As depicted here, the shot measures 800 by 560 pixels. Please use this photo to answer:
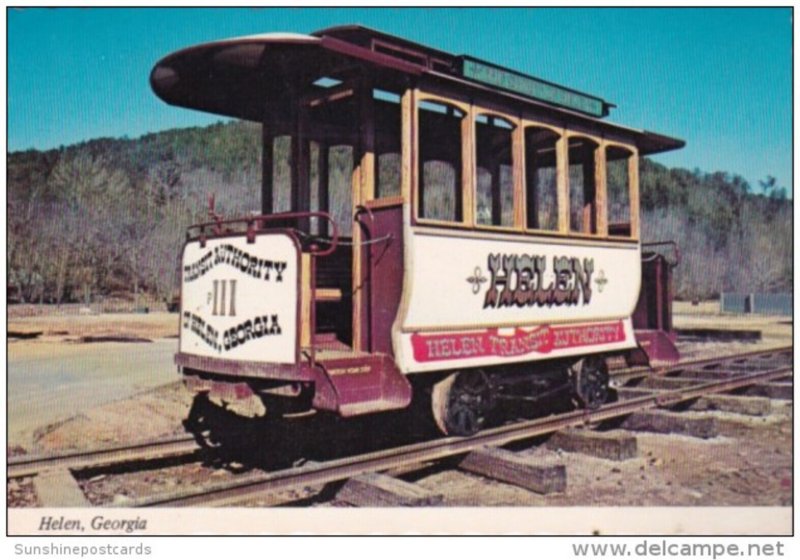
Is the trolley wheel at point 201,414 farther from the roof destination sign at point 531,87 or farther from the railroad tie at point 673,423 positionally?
the railroad tie at point 673,423

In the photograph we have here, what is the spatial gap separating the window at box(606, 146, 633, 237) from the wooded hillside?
0.35 metres

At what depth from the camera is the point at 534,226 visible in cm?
907

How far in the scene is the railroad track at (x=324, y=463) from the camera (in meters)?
4.97

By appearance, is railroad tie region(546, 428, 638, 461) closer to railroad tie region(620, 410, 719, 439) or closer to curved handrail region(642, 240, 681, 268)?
railroad tie region(620, 410, 719, 439)

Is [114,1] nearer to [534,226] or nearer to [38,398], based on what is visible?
[38,398]

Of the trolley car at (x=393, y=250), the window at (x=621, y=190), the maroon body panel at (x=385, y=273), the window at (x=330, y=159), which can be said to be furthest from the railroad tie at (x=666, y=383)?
the maroon body panel at (x=385, y=273)

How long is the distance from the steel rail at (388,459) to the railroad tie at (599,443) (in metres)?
0.25

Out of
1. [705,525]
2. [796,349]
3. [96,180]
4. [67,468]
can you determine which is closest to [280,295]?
[67,468]

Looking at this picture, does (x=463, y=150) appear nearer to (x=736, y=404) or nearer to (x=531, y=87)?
(x=531, y=87)

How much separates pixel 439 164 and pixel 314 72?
7.14 feet

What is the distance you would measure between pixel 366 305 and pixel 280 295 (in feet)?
3.04

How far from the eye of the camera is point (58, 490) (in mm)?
5289

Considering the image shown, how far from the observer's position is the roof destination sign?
22.6 ft
